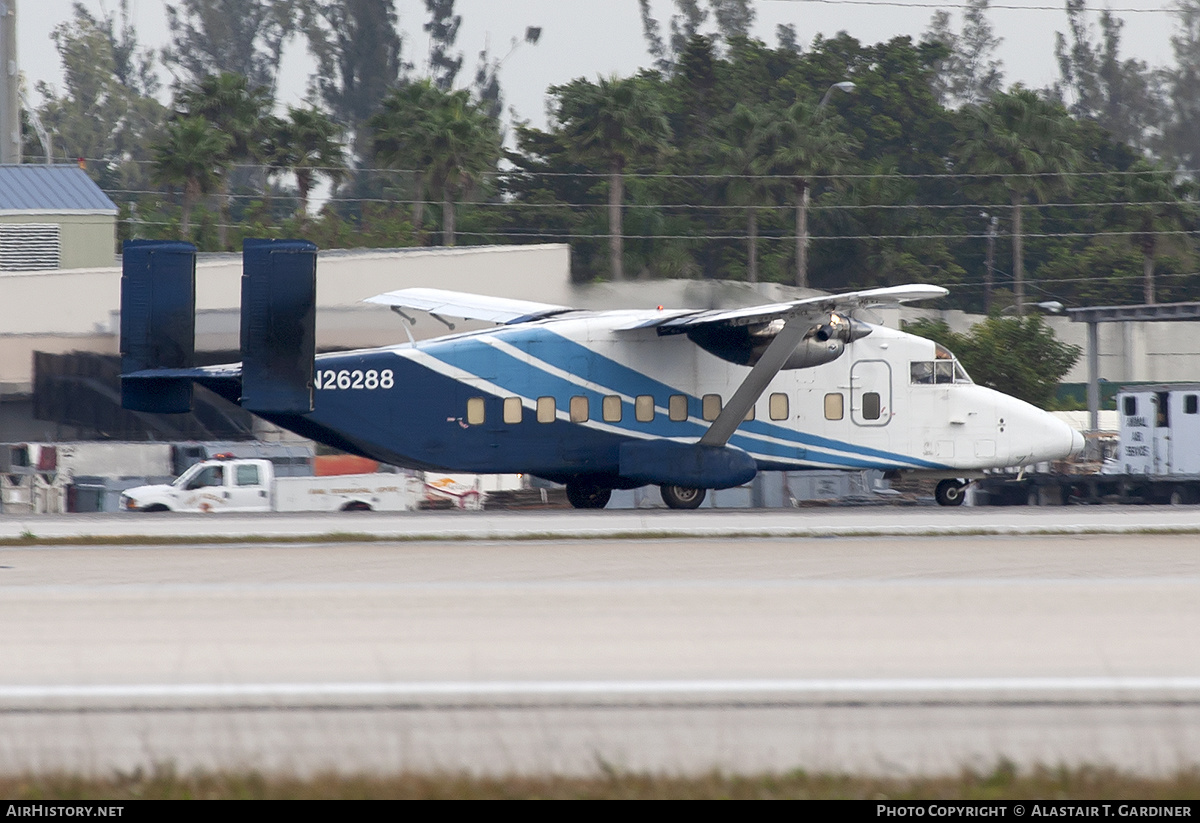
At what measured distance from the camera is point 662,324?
25.8 metres

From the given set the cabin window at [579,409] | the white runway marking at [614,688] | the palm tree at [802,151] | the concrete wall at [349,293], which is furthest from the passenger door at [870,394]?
the palm tree at [802,151]

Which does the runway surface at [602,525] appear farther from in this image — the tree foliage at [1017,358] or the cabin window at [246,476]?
the tree foliage at [1017,358]

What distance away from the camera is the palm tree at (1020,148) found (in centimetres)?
8325

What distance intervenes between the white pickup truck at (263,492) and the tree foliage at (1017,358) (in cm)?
2617

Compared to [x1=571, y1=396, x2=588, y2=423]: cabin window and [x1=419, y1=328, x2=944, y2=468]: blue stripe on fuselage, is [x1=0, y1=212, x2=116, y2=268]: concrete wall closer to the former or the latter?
[x1=419, y1=328, x2=944, y2=468]: blue stripe on fuselage

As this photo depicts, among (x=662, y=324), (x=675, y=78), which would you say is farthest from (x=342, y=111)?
(x=662, y=324)

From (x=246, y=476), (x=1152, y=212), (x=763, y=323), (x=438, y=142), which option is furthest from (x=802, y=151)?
(x=763, y=323)

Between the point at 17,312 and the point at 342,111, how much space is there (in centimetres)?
10008

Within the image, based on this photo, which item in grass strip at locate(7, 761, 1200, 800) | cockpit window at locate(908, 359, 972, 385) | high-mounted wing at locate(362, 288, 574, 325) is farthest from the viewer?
high-mounted wing at locate(362, 288, 574, 325)

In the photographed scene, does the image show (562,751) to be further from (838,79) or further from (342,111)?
(342,111)

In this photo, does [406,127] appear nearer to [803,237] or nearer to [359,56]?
[803,237]

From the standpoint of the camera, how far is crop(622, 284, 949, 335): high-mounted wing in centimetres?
2333

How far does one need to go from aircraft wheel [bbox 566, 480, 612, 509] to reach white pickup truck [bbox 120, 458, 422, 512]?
5008 millimetres

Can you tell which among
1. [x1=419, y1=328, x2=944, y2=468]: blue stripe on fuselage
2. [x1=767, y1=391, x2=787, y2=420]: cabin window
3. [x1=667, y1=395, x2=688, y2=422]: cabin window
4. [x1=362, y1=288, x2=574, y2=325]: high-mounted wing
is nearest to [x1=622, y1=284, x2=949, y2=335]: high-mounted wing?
[x1=419, y1=328, x2=944, y2=468]: blue stripe on fuselage
